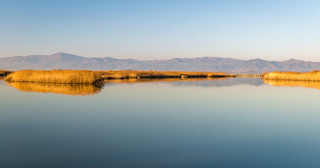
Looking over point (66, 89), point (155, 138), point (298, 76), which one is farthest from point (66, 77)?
point (298, 76)

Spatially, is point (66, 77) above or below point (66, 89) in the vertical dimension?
above

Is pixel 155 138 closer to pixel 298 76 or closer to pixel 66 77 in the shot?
pixel 66 77

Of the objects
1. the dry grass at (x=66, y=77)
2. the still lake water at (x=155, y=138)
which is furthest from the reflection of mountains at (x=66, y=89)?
the still lake water at (x=155, y=138)

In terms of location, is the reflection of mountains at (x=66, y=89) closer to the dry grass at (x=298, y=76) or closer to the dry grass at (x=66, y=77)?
the dry grass at (x=66, y=77)

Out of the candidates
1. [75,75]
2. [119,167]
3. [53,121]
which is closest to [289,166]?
[119,167]

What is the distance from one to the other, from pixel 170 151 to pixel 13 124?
8.96m

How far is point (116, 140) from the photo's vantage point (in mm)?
12125

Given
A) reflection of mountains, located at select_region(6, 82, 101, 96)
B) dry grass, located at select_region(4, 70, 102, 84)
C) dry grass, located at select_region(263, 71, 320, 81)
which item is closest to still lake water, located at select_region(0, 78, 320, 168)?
reflection of mountains, located at select_region(6, 82, 101, 96)

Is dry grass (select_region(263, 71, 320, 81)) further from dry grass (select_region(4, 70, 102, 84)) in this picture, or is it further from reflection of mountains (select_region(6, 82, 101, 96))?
reflection of mountains (select_region(6, 82, 101, 96))

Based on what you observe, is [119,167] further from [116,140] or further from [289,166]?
[289,166]

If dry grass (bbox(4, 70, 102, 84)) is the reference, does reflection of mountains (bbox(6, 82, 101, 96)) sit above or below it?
below

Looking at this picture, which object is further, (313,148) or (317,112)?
(317,112)

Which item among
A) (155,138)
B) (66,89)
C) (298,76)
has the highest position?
(298,76)

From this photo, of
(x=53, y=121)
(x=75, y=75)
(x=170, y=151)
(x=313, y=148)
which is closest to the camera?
(x=170, y=151)
